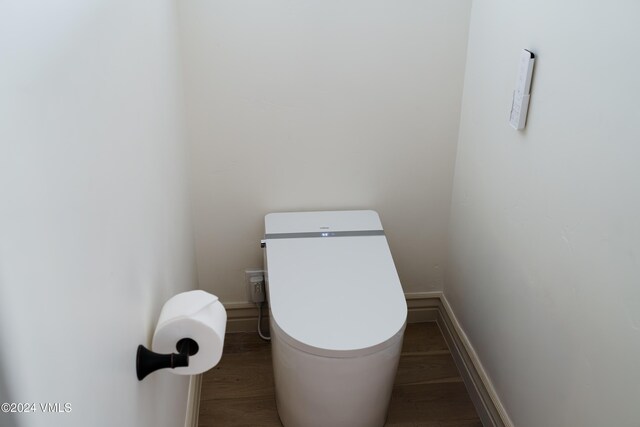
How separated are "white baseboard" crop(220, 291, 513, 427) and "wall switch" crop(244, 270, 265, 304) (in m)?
0.04

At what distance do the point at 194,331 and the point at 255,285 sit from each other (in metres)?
1.08

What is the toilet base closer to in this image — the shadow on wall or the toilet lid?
the toilet lid

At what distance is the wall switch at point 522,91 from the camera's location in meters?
1.41

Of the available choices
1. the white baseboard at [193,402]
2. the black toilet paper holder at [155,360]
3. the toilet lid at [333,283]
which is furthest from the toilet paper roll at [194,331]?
the white baseboard at [193,402]

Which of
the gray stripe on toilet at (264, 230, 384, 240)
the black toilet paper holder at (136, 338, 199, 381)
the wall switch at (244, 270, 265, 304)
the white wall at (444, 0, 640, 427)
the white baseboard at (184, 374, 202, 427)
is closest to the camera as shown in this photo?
the black toilet paper holder at (136, 338, 199, 381)

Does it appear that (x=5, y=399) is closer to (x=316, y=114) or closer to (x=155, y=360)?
(x=155, y=360)

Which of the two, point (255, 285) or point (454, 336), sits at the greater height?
point (255, 285)

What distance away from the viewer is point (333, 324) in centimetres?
147

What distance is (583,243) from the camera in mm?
1243

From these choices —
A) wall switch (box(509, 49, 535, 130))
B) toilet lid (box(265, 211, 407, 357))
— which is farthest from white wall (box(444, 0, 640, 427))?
toilet lid (box(265, 211, 407, 357))

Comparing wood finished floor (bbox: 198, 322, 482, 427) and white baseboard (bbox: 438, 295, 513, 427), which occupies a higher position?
white baseboard (bbox: 438, 295, 513, 427)

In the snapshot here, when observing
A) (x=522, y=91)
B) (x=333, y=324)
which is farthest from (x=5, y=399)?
(x=522, y=91)

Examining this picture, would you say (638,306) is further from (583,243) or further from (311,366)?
(311,366)

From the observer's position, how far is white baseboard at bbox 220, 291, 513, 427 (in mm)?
1737
